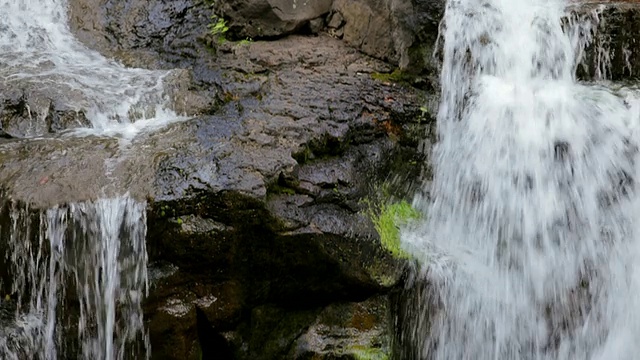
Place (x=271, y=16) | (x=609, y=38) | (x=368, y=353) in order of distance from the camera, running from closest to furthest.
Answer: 1. (x=368, y=353)
2. (x=609, y=38)
3. (x=271, y=16)

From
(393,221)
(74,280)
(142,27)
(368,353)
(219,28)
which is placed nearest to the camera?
(74,280)

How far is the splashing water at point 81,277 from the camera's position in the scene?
395 centimetres

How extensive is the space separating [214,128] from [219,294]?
4.17 ft

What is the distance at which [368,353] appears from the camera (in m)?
4.08

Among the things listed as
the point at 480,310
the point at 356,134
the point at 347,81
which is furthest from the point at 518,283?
the point at 347,81

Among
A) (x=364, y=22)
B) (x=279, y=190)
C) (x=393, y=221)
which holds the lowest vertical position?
(x=393, y=221)

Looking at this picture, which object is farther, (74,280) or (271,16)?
(271,16)

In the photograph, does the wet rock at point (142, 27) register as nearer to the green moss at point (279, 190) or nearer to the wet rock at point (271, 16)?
the wet rock at point (271, 16)

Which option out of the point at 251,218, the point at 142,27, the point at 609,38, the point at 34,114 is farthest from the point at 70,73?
the point at 609,38

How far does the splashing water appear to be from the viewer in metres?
3.95

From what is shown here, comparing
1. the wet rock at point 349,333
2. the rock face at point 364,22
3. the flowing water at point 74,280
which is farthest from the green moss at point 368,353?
the rock face at point 364,22

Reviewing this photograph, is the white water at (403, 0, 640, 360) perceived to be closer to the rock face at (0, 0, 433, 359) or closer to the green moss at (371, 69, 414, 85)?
the green moss at (371, 69, 414, 85)

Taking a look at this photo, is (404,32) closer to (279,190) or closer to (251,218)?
(279,190)

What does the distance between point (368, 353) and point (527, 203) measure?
1762 millimetres
